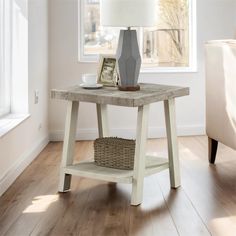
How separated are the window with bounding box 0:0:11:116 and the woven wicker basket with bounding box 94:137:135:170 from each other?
83 cm

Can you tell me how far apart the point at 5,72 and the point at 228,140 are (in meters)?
1.61

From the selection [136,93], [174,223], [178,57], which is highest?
[178,57]

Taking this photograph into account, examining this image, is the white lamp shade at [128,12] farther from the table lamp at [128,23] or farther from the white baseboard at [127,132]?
the white baseboard at [127,132]

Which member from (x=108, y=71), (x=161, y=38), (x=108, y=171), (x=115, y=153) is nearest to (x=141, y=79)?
(x=161, y=38)

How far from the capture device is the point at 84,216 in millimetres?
2576

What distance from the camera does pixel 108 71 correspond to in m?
3.21

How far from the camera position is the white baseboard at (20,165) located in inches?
119

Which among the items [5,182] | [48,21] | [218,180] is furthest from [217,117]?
[48,21]

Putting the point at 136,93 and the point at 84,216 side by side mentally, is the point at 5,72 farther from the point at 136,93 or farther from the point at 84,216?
the point at 84,216

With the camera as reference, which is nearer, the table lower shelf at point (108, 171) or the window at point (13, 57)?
the table lower shelf at point (108, 171)

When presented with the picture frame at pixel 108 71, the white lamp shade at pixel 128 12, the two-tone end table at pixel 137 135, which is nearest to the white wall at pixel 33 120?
the two-tone end table at pixel 137 135

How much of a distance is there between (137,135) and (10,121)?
1.02 metres

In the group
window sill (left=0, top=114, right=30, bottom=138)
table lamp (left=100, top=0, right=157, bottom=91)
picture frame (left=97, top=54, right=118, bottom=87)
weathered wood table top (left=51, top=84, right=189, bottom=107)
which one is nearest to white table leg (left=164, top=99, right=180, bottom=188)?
weathered wood table top (left=51, top=84, right=189, bottom=107)

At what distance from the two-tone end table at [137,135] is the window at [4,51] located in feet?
2.22
